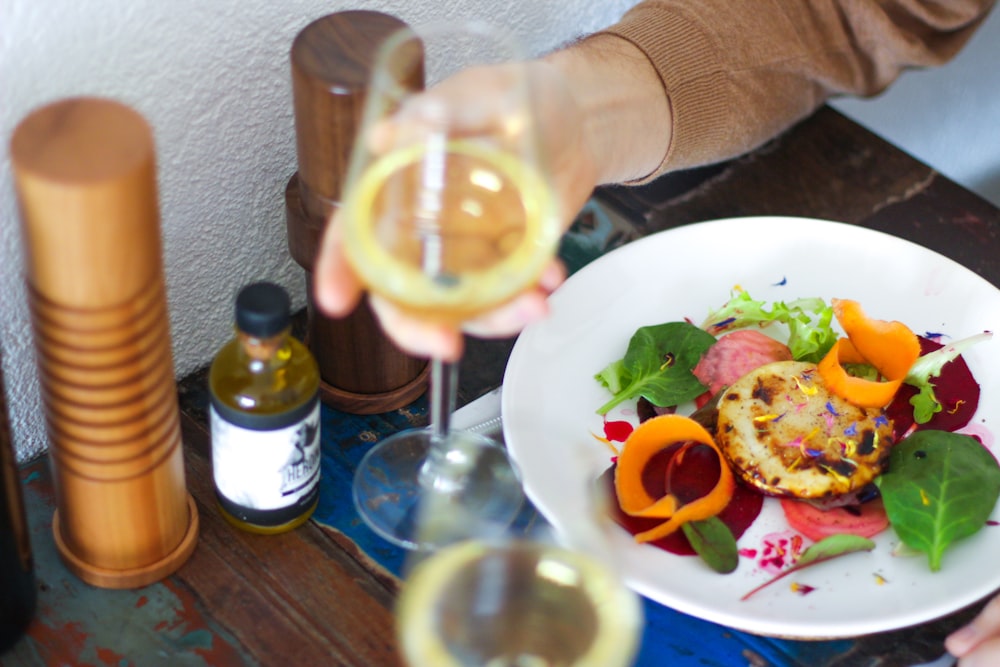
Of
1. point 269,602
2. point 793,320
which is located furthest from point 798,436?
point 269,602

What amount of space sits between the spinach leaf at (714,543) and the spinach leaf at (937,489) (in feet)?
0.33

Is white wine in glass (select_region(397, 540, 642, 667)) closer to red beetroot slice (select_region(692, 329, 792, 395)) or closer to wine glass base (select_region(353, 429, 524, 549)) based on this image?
wine glass base (select_region(353, 429, 524, 549))

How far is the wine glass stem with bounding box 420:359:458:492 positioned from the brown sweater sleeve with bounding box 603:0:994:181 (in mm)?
340

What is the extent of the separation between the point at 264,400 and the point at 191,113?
0.70 feet

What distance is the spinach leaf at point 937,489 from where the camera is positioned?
651 millimetres

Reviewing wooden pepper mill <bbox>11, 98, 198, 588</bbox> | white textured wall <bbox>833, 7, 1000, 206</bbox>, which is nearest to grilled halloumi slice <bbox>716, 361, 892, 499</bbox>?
wooden pepper mill <bbox>11, 98, 198, 588</bbox>

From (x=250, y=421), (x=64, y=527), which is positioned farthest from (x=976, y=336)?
(x=64, y=527)

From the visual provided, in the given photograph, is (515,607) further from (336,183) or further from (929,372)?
(929,372)

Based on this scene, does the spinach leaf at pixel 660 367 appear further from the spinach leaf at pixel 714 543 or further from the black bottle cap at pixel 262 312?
the black bottle cap at pixel 262 312

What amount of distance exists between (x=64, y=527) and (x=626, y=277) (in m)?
0.41

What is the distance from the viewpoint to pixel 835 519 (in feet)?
2.23

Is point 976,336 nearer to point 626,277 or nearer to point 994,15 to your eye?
point 626,277

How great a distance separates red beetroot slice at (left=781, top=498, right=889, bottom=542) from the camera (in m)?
0.67

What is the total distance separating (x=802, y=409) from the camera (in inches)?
27.8
